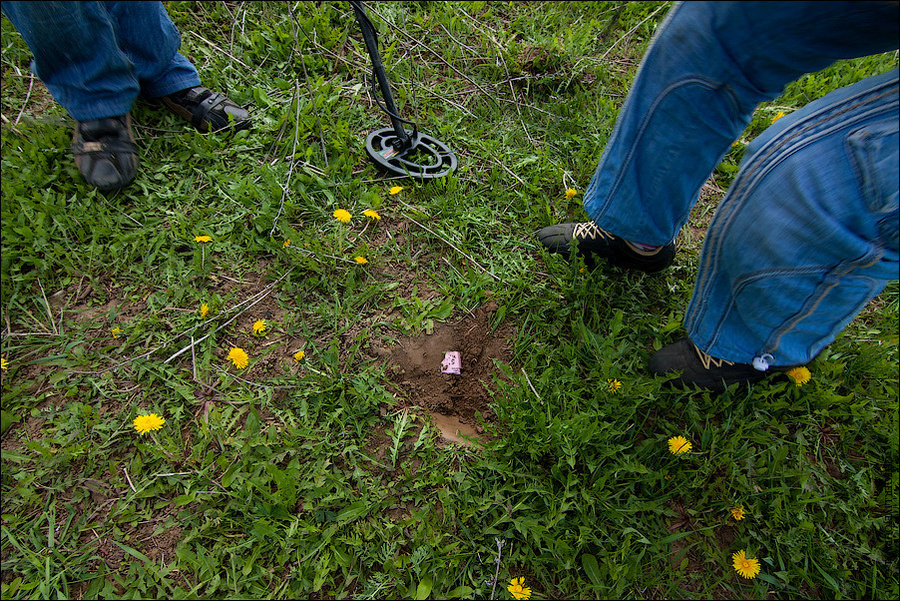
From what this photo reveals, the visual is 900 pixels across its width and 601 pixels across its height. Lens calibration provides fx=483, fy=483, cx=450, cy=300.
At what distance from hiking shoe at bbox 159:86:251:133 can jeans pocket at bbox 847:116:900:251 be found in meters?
2.34

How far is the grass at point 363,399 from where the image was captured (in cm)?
145

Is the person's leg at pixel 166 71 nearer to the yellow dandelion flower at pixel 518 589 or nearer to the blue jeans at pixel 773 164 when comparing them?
the blue jeans at pixel 773 164

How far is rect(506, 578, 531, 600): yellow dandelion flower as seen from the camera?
1401 mm

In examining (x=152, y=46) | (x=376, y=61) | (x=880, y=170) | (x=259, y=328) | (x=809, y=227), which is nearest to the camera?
(x=880, y=170)

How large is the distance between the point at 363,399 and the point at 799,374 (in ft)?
5.29

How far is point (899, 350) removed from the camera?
2.03 meters

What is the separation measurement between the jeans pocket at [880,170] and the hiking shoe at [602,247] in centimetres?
78

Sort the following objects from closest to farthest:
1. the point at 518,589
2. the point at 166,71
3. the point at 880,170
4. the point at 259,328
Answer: the point at 880,170
the point at 518,589
the point at 259,328
the point at 166,71

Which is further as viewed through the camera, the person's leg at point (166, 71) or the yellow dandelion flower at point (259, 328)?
the person's leg at point (166, 71)

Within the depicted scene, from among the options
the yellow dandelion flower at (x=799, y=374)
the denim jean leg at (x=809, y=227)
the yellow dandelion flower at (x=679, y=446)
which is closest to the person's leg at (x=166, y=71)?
the denim jean leg at (x=809, y=227)

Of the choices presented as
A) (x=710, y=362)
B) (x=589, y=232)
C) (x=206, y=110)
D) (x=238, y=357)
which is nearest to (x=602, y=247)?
(x=589, y=232)

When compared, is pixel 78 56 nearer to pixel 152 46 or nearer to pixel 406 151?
pixel 152 46

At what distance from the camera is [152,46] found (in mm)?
2121

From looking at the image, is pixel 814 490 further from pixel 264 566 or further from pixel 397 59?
pixel 397 59
